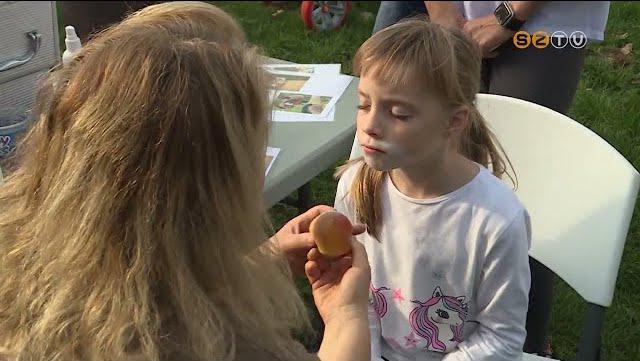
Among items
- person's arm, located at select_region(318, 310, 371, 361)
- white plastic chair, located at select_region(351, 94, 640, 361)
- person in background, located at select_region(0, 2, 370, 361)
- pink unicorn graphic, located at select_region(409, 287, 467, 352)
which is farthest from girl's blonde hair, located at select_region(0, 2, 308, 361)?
white plastic chair, located at select_region(351, 94, 640, 361)

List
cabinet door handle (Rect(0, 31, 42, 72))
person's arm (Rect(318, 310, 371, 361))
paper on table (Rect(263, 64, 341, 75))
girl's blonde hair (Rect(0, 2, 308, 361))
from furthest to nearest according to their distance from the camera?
1. paper on table (Rect(263, 64, 341, 75))
2. cabinet door handle (Rect(0, 31, 42, 72))
3. person's arm (Rect(318, 310, 371, 361))
4. girl's blonde hair (Rect(0, 2, 308, 361))

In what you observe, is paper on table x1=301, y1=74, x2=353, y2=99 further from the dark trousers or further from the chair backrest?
the dark trousers

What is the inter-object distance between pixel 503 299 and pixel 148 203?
29.2 inches

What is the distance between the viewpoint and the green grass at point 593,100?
2438 millimetres

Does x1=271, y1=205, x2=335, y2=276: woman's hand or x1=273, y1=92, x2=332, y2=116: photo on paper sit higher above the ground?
x1=273, y1=92, x2=332, y2=116: photo on paper

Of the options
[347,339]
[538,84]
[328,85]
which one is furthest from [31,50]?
[538,84]

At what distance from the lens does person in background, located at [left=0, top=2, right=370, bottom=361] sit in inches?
35.4

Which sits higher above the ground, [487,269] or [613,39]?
[487,269]

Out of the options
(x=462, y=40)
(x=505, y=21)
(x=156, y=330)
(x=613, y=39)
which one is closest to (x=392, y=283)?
(x=462, y=40)

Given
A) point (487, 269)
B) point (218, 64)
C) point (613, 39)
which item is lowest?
point (613, 39)

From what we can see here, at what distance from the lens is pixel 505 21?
2.24m

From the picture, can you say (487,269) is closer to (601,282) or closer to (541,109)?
(601,282)

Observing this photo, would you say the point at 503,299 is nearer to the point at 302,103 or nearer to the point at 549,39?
the point at 302,103

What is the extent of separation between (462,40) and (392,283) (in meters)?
0.49
